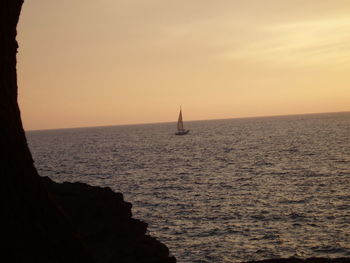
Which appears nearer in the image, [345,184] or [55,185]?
[55,185]

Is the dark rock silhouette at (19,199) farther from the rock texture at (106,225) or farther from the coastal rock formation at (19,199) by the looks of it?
the rock texture at (106,225)

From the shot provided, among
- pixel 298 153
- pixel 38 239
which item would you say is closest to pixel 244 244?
pixel 38 239

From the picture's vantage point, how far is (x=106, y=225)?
61.0 ft

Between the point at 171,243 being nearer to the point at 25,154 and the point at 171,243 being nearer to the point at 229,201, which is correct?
the point at 229,201

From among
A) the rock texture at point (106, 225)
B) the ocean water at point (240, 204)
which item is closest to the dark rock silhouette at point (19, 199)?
the rock texture at point (106, 225)

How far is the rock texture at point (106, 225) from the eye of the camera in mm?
17447

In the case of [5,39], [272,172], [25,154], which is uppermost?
[5,39]

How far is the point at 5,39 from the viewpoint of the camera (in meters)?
11.1

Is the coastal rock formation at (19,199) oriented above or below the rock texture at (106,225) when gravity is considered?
above

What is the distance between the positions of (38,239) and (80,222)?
7.50 metres

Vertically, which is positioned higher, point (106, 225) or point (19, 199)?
point (19, 199)

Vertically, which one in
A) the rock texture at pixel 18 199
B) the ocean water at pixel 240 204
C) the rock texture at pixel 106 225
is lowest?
the ocean water at pixel 240 204

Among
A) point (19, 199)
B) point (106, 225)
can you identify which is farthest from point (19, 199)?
point (106, 225)

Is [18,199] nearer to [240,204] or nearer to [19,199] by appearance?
[19,199]
